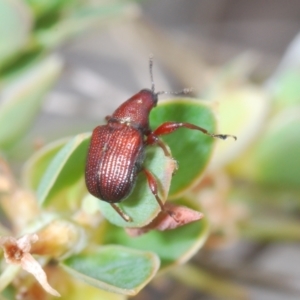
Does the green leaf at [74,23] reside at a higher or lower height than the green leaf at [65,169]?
higher

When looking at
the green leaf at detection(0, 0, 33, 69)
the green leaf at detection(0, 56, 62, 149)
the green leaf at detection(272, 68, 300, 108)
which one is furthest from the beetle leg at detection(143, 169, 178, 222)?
the green leaf at detection(272, 68, 300, 108)

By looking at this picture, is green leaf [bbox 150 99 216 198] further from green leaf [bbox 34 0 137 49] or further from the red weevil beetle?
green leaf [bbox 34 0 137 49]

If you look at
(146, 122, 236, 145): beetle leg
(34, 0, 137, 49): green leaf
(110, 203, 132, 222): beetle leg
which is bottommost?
(110, 203, 132, 222): beetle leg

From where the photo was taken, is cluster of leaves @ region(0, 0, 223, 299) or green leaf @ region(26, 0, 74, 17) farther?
green leaf @ region(26, 0, 74, 17)

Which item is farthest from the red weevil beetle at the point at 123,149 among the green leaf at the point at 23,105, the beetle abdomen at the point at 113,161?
the green leaf at the point at 23,105

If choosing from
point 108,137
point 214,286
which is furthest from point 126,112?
point 214,286

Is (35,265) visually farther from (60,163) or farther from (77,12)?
(77,12)

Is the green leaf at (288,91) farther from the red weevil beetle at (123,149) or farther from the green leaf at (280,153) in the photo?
the red weevil beetle at (123,149)
